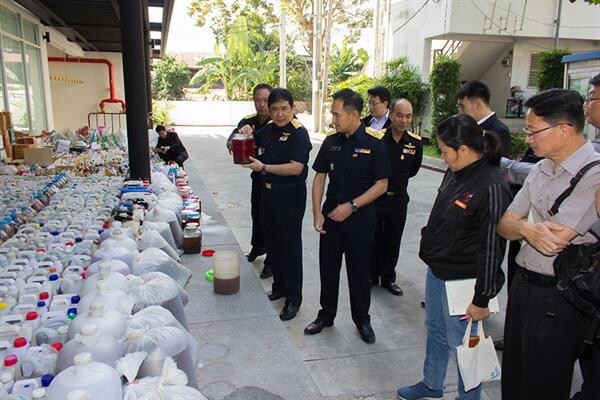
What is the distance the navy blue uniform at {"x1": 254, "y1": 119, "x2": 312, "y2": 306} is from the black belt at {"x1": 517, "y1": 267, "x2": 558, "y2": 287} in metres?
2.00

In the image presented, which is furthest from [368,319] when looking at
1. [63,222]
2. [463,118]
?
[63,222]

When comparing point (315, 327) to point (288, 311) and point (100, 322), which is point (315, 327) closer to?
point (288, 311)

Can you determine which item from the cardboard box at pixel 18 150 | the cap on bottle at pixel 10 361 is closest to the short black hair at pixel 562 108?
the cap on bottle at pixel 10 361

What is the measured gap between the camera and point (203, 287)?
415cm

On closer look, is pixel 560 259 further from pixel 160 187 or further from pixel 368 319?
pixel 160 187

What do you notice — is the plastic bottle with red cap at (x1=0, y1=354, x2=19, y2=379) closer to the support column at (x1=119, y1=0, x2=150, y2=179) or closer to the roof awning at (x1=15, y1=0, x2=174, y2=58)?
the support column at (x1=119, y1=0, x2=150, y2=179)

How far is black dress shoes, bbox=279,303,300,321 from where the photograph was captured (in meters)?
3.70

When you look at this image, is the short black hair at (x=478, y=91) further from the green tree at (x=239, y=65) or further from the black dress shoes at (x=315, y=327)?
the green tree at (x=239, y=65)

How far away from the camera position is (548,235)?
70.2 inches

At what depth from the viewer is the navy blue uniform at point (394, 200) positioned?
4.09m

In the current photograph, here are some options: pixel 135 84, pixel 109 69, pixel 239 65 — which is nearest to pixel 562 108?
pixel 135 84

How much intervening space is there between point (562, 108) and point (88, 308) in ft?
6.93

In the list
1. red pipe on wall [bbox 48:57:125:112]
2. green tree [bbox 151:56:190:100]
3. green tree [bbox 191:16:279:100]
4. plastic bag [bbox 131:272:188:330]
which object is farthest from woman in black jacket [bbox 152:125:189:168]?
green tree [bbox 151:56:190:100]

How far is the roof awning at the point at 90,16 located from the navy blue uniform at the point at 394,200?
586 centimetres
